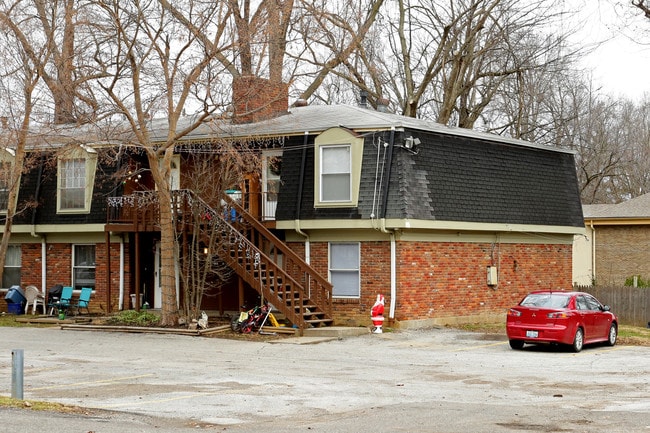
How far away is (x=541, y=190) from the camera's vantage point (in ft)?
111

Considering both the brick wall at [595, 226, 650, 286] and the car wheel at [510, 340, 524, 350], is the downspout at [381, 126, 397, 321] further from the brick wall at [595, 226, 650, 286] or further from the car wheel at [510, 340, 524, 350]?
the brick wall at [595, 226, 650, 286]

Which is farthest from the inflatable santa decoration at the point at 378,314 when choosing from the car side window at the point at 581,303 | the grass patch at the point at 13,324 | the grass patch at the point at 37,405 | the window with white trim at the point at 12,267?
the grass patch at the point at 37,405

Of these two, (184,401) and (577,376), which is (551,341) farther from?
(184,401)

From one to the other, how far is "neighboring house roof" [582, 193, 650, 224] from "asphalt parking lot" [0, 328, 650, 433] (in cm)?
1844

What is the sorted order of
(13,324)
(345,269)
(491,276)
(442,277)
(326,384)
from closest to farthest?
Result: (326,384) → (345,269) → (442,277) → (13,324) → (491,276)

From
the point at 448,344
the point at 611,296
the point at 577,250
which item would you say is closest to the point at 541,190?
the point at 611,296

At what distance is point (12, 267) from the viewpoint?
1398 inches

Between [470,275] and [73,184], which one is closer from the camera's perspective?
[470,275]

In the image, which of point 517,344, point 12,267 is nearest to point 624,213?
point 517,344

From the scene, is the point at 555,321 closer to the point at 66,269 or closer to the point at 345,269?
the point at 345,269

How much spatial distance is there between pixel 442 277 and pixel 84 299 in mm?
11653

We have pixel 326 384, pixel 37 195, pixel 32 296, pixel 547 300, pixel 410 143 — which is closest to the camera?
pixel 326 384

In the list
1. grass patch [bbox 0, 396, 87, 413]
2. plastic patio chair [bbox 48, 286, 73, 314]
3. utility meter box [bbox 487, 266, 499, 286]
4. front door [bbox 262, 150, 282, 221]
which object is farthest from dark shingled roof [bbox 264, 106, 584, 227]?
grass patch [bbox 0, 396, 87, 413]

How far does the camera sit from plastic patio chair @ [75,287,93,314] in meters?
33.1
